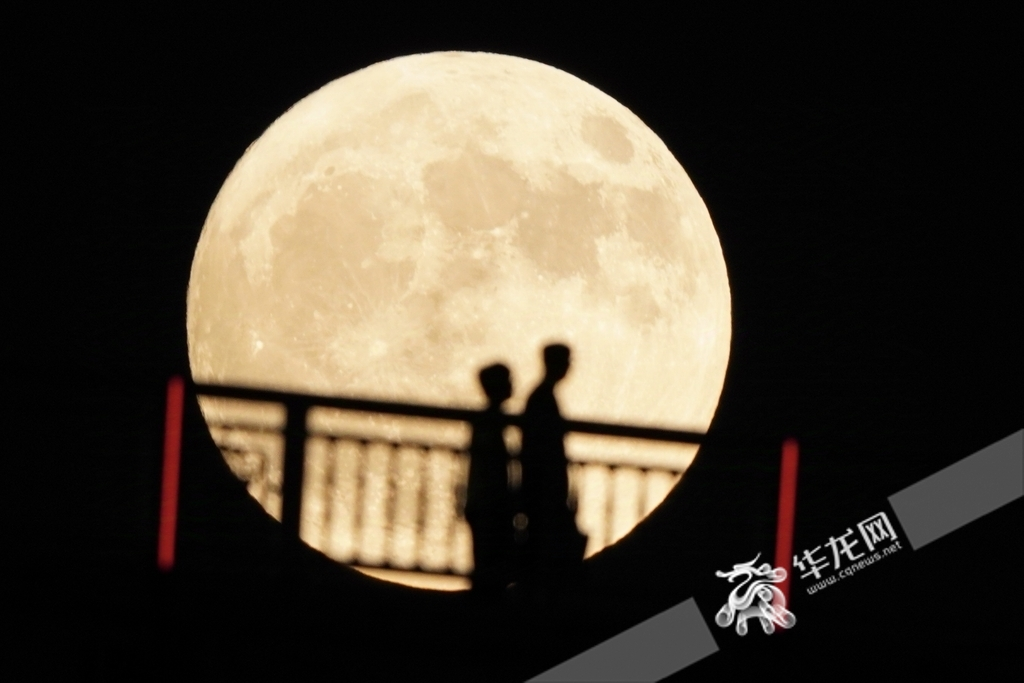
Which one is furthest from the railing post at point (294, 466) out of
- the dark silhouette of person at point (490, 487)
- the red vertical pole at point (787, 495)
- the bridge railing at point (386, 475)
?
the red vertical pole at point (787, 495)

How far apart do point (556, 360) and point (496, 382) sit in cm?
28

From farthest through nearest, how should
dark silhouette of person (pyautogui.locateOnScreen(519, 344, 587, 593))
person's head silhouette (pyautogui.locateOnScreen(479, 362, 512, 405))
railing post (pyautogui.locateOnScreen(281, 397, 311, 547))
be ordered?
railing post (pyautogui.locateOnScreen(281, 397, 311, 547)), person's head silhouette (pyautogui.locateOnScreen(479, 362, 512, 405)), dark silhouette of person (pyautogui.locateOnScreen(519, 344, 587, 593))

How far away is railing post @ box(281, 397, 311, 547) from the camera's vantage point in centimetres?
398

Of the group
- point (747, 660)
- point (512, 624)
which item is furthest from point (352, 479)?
point (747, 660)

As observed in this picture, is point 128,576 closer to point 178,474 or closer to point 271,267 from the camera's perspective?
point 178,474

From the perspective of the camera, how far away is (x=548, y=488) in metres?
3.79

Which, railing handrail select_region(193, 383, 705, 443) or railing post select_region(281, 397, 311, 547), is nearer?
railing handrail select_region(193, 383, 705, 443)

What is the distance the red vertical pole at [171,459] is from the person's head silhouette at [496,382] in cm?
187

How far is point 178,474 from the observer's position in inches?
192

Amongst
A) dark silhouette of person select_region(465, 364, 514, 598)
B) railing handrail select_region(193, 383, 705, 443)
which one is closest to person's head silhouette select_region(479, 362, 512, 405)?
dark silhouette of person select_region(465, 364, 514, 598)

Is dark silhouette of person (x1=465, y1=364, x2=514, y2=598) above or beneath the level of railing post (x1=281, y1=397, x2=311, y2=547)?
beneath

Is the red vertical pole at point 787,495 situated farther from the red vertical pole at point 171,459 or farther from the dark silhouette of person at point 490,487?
the red vertical pole at point 171,459

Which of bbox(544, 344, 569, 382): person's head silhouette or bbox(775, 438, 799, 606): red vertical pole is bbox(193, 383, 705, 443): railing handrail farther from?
bbox(775, 438, 799, 606): red vertical pole

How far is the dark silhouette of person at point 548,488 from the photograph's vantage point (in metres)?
3.69
